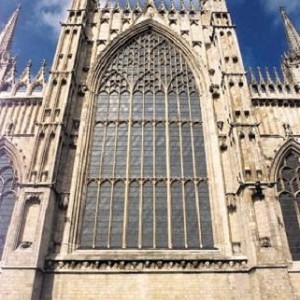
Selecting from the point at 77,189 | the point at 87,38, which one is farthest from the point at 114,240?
the point at 87,38

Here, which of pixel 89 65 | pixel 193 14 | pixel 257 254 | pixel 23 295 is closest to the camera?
pixel 23 295

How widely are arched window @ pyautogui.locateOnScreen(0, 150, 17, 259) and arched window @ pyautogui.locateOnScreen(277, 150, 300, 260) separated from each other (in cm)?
1003

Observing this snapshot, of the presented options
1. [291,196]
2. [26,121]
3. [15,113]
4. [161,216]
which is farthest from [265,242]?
[15,113]

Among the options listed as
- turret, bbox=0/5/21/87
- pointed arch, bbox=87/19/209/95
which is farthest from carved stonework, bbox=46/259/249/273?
turret, bbox=0/5/21/87

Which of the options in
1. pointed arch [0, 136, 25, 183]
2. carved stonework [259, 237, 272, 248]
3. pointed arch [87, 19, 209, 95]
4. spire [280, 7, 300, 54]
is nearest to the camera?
carved stonework [259, 237, 272, 248]

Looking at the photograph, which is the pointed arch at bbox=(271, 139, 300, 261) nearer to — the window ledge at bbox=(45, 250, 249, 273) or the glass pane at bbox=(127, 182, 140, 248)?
the window ledge at bbox=(45, 250, 249, 273)

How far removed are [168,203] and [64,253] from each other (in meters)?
4.11

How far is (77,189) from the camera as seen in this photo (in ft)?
47.4

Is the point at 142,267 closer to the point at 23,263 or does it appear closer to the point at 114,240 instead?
the point at 114,240

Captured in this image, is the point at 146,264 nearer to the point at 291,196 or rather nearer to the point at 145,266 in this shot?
the point at 145,266

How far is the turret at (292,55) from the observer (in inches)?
752

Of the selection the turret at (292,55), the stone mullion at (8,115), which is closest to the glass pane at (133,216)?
the stone mullion at (8,115)

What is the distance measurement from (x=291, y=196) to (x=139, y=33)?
1175 centimetres

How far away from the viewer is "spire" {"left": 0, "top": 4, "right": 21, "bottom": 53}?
812 inches
